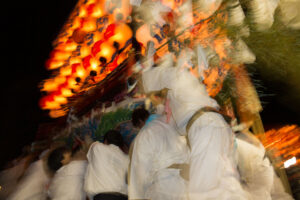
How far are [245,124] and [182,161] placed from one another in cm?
93

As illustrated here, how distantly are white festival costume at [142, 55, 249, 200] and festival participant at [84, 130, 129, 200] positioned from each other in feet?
2.66

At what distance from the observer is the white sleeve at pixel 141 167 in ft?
5.07

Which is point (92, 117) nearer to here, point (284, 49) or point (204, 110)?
point (204, 110)

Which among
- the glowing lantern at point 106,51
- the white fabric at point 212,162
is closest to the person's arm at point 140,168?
the white fabric at point 212,162

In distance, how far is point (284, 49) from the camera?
1220mm

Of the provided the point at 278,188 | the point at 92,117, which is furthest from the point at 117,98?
the point at 278,188

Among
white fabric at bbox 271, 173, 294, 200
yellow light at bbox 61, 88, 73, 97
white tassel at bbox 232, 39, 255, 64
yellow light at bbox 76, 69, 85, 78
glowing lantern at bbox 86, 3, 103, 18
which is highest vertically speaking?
glowing lantern at bbox 86, 3, 103, 18

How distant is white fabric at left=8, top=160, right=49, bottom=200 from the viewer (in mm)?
2381

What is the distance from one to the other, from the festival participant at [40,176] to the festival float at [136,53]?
1.62 feet

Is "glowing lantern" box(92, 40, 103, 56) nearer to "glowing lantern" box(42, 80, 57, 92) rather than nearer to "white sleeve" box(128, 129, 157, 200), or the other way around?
"glowing lantern" box(42, 80, 57, 92)

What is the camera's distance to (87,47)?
4.25m

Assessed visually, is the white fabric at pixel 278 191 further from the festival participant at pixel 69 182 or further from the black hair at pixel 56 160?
the black hair at pixel 56 160

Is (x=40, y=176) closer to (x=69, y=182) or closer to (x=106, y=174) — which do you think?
(x=69, y=182)

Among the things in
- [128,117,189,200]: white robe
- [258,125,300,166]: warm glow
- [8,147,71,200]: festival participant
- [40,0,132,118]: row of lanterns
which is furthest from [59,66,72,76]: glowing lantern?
[258,125,300,166]: warm glow
